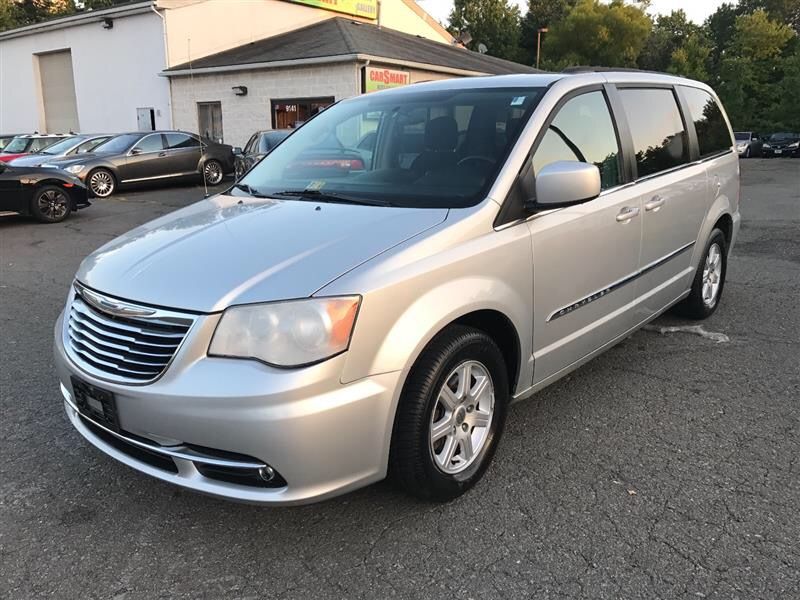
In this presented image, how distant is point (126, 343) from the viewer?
249cm

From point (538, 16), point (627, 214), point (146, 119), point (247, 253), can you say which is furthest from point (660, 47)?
point (247, 253)

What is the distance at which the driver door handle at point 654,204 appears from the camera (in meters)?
3.89

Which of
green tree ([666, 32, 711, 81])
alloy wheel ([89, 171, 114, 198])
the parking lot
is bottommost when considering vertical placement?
the parking lot

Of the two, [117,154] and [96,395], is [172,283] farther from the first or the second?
[117,154]

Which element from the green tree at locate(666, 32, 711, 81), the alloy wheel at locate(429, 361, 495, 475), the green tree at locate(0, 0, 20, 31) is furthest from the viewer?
the green tree at locate(666, 32, 711, 81)

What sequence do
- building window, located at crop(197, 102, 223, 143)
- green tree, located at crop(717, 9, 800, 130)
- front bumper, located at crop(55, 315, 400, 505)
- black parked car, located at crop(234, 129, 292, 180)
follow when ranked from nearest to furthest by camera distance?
front bumper, located at crop(55, 315, 400, 505)
black parked car, located at crop(234, 129, 292, 180)
building window, located at crop(197, 102, 223, 143)
green tree, located at crop(717, 9, 800, 130)

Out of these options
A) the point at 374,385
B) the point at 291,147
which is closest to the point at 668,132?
the point at 291,147

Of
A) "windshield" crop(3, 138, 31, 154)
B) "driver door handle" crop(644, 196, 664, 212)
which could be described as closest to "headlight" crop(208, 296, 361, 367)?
"driver door handle" crop(644, 196, 664, 212)

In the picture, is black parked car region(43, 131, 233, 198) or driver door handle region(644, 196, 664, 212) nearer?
driver door handle region(644, 196, 664, 212)

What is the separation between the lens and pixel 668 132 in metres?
4.38

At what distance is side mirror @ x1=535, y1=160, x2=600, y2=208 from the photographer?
2889mm

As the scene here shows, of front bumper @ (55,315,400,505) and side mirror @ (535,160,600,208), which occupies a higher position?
side mirror @ (535,160,600,208)

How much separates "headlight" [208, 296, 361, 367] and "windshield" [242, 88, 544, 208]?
87 centimetres

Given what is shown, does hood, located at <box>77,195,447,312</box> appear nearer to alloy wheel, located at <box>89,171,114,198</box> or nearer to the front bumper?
the front bumper
